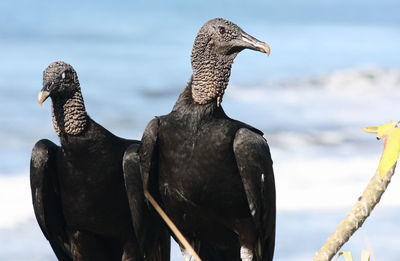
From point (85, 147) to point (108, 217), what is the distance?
0.59 metres

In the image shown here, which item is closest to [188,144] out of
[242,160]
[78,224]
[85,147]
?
[242,160]

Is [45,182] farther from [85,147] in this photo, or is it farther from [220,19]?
[220,19]

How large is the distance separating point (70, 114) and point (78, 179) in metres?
0.52

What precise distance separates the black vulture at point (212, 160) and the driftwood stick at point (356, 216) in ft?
5.65

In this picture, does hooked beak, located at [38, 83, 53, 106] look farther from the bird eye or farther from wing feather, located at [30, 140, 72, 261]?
wing feather, located at [30, 140, 72, 261]

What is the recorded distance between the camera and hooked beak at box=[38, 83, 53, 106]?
5.00 m

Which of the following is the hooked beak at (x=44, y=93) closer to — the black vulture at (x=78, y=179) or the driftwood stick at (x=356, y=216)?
the black vulture at (x=78, y=179)

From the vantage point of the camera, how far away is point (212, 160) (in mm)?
4402

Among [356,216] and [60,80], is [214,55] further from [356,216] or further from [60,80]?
[356,216]

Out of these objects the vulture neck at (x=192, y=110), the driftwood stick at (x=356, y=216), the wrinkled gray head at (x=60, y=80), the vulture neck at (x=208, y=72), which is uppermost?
the wrinkled gray head at (x=60, y=80)

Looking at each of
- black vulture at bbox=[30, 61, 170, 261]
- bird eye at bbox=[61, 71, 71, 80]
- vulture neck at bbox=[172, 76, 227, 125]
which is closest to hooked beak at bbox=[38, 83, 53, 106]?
black vulture at bbox=[30, 61, 170, 261]

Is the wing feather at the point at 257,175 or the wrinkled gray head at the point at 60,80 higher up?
the wrinkled gray head at the point at 60,80

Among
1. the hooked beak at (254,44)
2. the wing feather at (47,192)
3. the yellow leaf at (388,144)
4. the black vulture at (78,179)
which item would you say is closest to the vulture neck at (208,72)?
the hooked beak at (254,44)

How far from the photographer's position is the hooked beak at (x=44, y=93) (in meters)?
5.00
